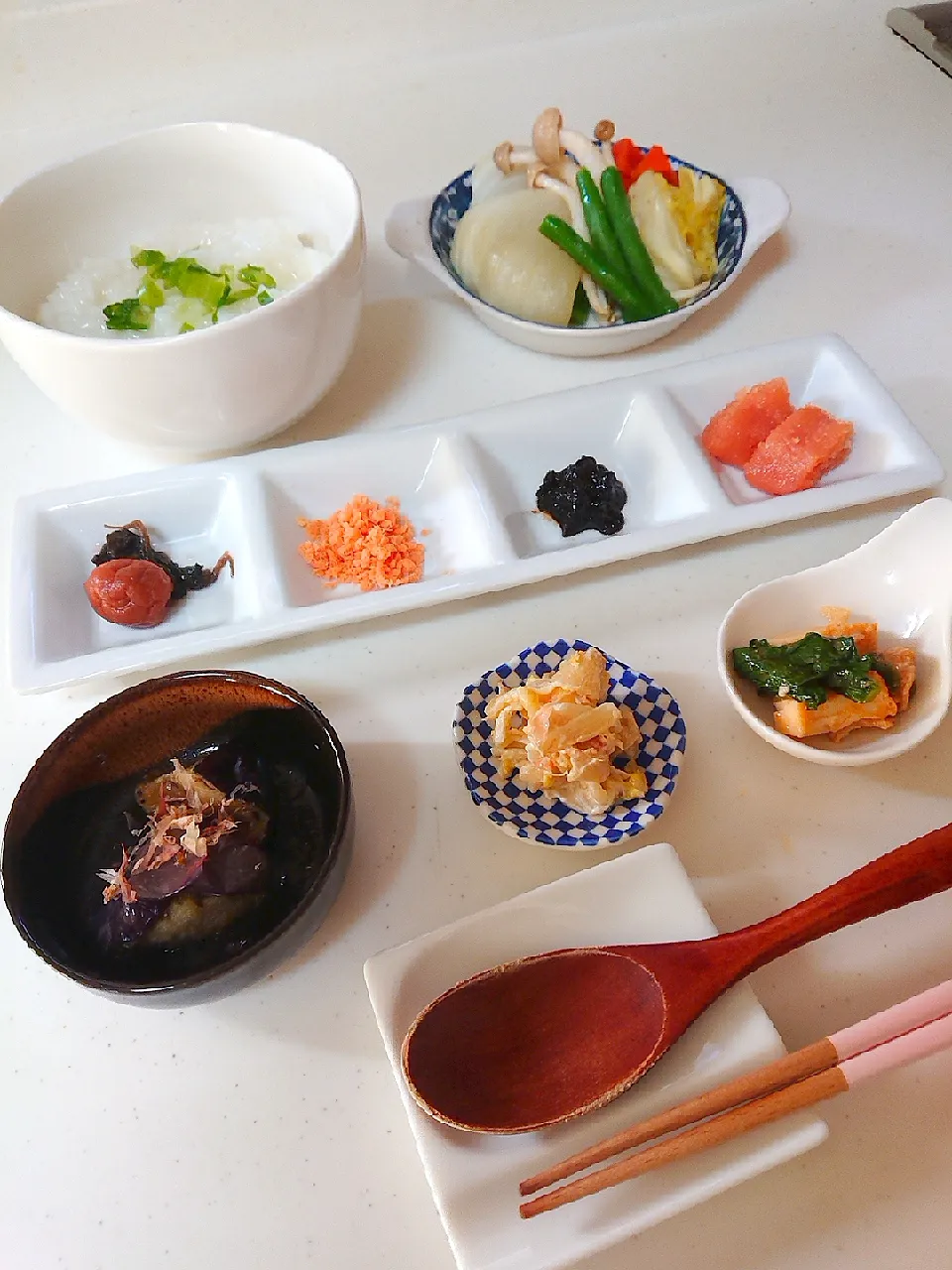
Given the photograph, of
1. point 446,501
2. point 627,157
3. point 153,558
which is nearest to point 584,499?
point 446,501

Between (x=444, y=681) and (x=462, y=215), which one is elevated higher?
(x=462, y=215)

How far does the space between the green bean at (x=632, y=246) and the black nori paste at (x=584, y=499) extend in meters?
0.30

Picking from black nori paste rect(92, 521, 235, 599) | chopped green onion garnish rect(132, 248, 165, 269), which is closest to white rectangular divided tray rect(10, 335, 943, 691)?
black nori paste rect(92, 521, 235, 599)

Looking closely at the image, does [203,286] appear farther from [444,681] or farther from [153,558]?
[444,681]

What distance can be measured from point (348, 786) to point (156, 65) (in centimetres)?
149

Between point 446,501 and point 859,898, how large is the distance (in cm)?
64

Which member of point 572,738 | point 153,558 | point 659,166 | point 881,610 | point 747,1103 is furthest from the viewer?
point 659,166

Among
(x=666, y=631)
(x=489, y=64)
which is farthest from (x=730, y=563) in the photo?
(x=489, y=64)

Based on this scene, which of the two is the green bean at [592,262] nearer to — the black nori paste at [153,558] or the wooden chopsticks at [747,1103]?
the black nori paste at [153,558]

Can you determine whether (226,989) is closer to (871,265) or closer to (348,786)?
(348,786)

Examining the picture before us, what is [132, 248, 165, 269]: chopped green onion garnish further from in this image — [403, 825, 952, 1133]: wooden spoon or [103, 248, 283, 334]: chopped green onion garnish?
[403, 825, 952, 1133]: wooden spoon

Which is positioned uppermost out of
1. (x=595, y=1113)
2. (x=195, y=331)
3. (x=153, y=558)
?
(x=195, y=331)

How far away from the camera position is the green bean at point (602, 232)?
1237mm

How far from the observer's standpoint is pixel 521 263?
1.22 metres
